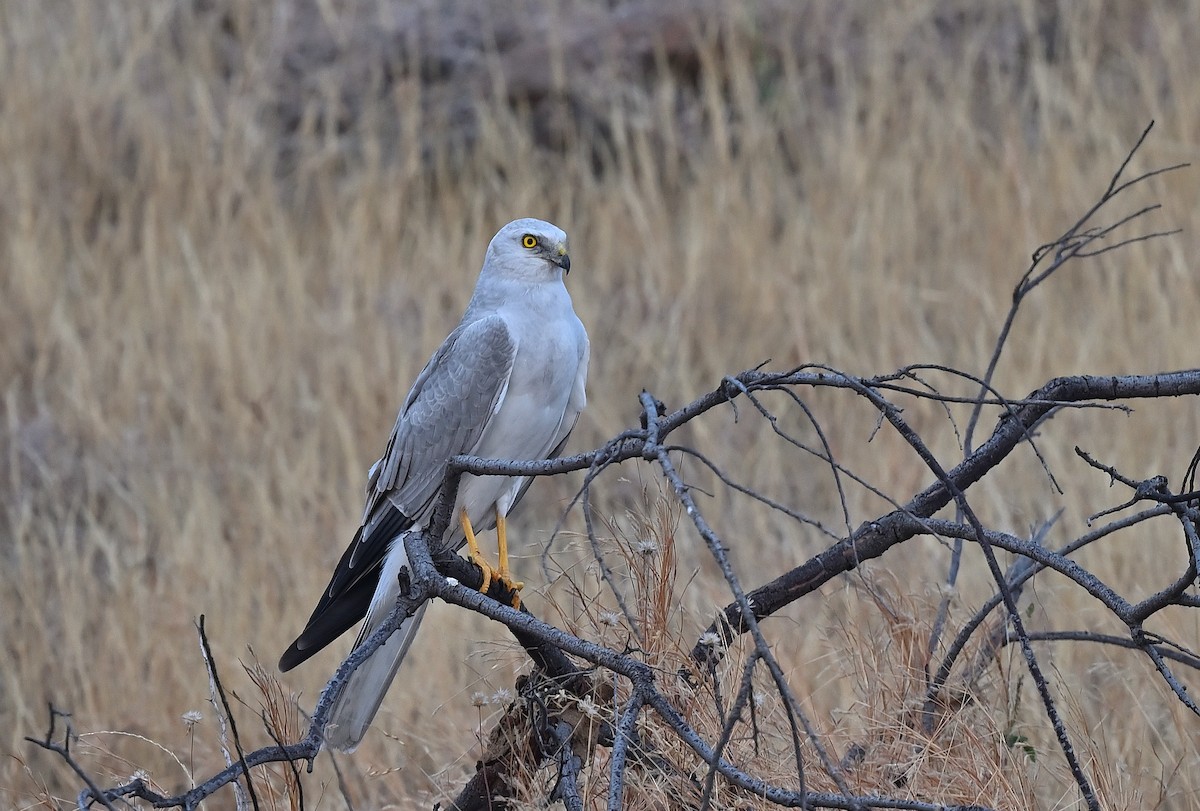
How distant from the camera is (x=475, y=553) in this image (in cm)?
293

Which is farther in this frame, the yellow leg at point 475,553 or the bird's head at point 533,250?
the bird's head at point 533,250

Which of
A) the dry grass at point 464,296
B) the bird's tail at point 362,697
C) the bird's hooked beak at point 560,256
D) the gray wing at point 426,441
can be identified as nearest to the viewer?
the bird's tail at point 362,697

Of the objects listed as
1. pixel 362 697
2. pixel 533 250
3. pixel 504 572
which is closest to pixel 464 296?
pixel 533 250

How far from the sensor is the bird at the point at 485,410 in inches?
118

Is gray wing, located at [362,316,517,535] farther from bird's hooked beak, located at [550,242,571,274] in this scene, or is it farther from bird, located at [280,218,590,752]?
bird's hooked beak, located at [550,242,571,274]

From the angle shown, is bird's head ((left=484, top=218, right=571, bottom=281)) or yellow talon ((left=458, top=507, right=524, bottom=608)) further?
bird's head ((left=484, top=218, right=571, bottom=281))

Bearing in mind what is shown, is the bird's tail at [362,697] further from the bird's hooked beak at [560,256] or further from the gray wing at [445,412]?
the bird's hooked beak at [560,256]

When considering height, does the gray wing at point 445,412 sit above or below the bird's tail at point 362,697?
above

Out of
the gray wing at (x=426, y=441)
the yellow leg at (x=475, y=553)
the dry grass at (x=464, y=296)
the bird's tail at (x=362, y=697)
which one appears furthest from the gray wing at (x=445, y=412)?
the dry grass at (x=464, y=296)

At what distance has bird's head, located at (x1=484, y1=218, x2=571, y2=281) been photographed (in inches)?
122

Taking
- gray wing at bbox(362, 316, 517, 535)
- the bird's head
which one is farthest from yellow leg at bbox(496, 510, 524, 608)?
the bird's head

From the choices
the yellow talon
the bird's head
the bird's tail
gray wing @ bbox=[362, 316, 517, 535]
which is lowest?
the bird's tail

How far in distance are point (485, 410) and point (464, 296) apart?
9.71ft

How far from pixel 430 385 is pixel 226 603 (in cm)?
155
